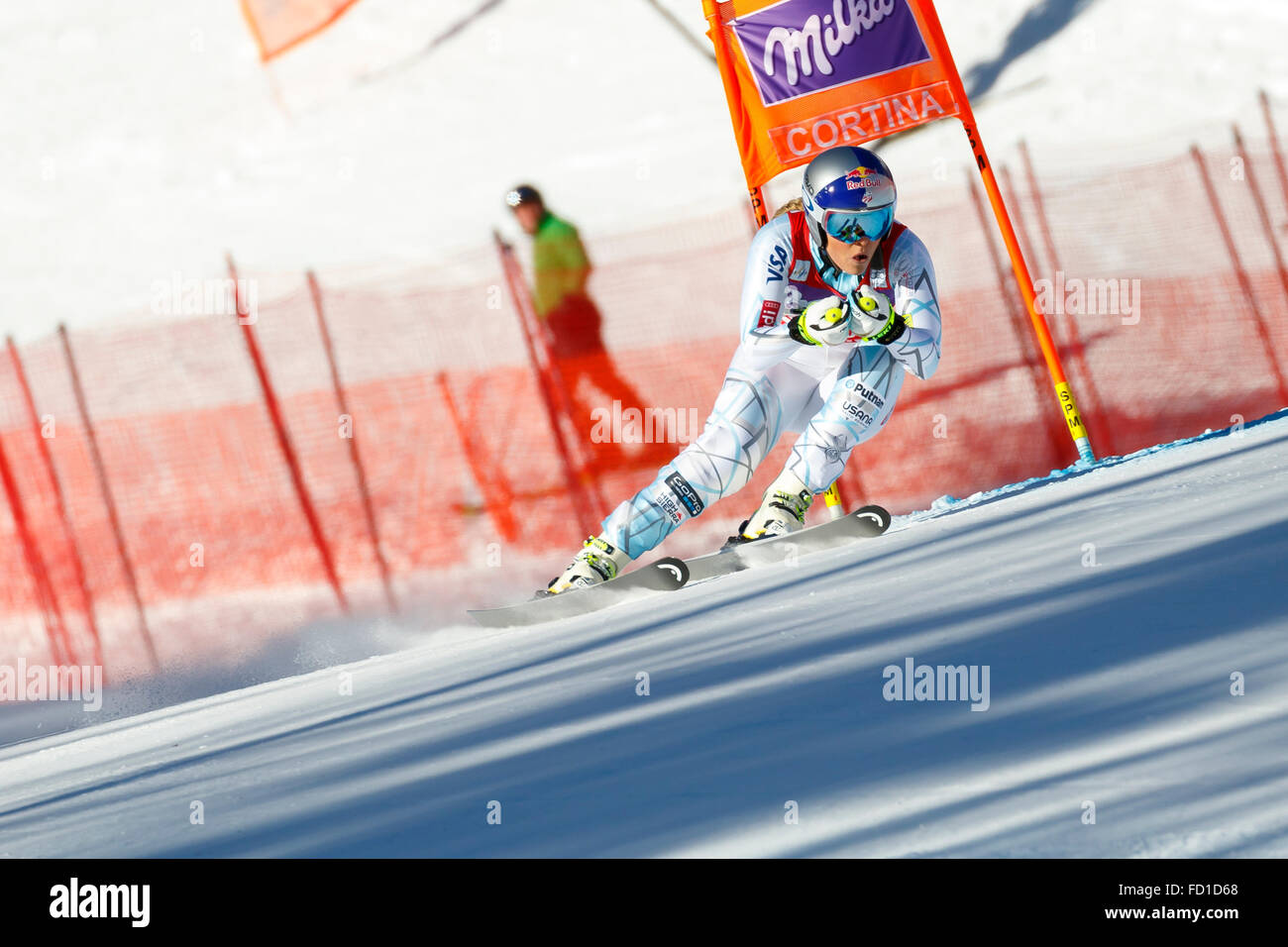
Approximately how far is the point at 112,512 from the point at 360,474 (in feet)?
5.60

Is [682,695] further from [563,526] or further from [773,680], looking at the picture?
[563,526]

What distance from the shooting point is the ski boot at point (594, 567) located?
5.96 meters

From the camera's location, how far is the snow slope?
20.6 m

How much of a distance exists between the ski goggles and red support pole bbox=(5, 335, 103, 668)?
5.90m

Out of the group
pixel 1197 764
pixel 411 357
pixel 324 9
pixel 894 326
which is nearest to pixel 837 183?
pixel 894 326

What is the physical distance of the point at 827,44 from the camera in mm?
7191

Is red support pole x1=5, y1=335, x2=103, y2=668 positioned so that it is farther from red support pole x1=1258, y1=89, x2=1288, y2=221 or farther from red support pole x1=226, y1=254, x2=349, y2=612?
red support pole x1=1258, y1=89, x2=1288, y2=221

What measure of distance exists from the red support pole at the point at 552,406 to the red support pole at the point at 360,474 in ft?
4.05

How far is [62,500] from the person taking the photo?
9.81 meters

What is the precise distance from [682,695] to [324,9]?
1068cm

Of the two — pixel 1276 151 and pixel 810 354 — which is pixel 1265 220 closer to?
pixel 1276 151

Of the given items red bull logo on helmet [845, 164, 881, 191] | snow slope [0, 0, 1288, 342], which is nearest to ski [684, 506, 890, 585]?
red bull logo on helmet [845, 164, 881, 191]

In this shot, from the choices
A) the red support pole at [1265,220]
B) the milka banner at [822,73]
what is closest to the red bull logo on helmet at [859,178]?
the milka banner at [822,73]

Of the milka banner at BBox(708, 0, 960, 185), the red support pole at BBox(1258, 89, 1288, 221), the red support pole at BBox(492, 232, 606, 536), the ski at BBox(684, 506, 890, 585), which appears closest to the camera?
the ski at BBox(684, 506, 890, 585)
